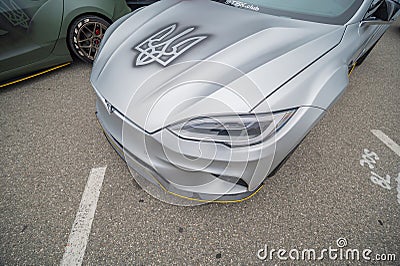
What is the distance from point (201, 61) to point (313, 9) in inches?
42.0

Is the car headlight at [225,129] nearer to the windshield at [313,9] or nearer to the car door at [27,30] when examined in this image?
the windshield at [313,9]

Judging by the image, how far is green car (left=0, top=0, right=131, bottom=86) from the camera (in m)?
2.32

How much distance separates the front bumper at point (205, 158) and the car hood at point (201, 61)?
115 millimetres

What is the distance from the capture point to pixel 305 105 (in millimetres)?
1320

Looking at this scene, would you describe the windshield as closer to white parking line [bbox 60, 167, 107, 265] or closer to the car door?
white parking line [bbox 60, 167, 107, 265]

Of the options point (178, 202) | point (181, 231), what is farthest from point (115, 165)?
point (181, 231)

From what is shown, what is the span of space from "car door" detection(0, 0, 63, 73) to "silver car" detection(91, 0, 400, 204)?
50.3 inches

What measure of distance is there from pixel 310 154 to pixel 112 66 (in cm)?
181

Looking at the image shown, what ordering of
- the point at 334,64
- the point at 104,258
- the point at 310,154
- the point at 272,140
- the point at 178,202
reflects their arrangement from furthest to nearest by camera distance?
the point at 310,154 → the point at 178,202 → the point at 334,64 → the point at 104,258 → the point at 272,140

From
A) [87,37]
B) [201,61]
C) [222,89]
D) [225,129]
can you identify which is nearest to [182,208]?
[225,129]

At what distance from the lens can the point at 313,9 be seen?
5.70 ft

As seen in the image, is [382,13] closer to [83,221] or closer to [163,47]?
[163,47]

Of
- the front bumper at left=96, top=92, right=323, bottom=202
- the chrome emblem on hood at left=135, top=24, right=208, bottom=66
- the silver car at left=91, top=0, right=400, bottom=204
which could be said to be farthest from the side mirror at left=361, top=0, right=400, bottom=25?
the chrome emblem on hood at left=135, top=24, right=208, bottom=66

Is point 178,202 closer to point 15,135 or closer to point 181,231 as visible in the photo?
point 181,231
